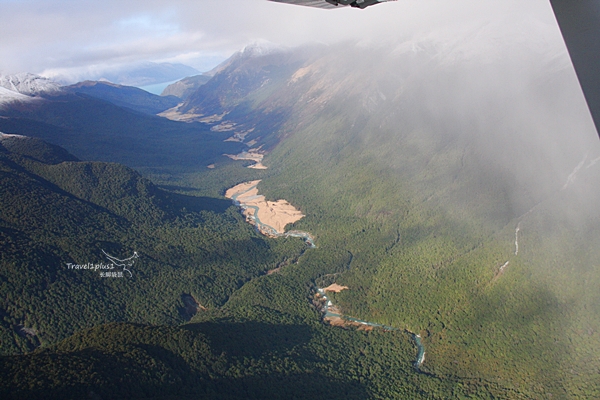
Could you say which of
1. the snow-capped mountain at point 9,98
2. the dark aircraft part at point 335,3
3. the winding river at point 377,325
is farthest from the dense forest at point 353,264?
the snow-capped mountain at point 9,98

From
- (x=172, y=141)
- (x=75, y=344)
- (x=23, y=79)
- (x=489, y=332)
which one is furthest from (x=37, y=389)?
(x=23, y=79)

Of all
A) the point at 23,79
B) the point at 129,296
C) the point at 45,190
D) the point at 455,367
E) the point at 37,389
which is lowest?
the point at 455,367

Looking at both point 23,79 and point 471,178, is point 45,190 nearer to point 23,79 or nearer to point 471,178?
point 471,178

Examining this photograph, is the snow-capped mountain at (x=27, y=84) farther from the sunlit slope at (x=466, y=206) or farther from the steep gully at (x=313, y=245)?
the steep gully at (x=313, y=245)

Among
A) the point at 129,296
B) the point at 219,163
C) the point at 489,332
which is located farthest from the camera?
the point at 219,163

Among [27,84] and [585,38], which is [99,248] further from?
[27,84]

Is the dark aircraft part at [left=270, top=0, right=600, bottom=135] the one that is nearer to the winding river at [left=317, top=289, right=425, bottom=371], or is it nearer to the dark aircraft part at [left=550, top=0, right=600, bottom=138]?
the dark aircraft part at [left=550, top=0, right=600, bottom=138]
